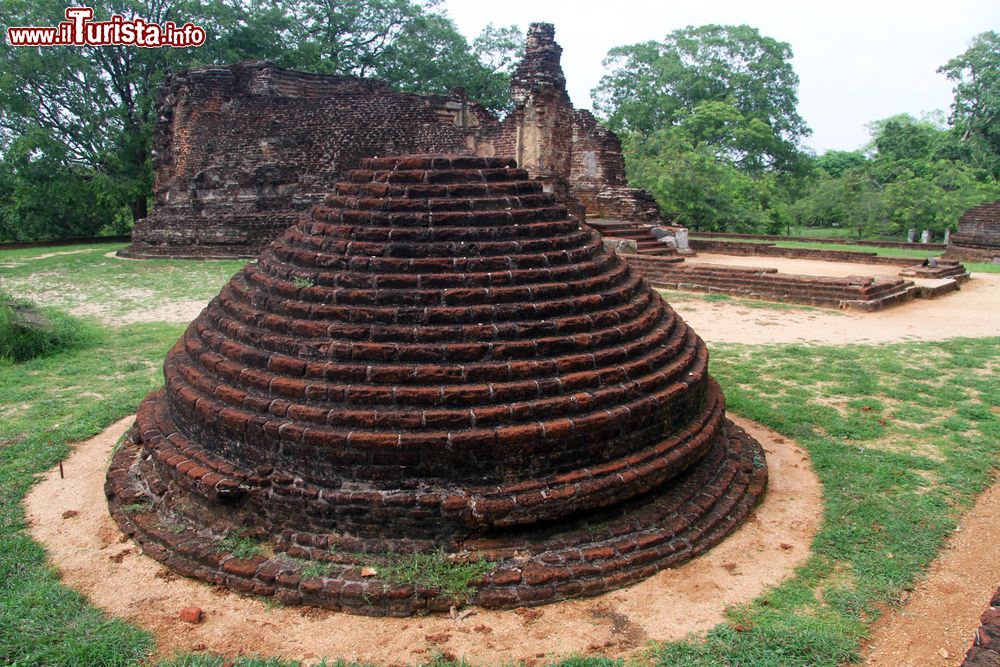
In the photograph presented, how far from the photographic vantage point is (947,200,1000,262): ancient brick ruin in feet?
71.4

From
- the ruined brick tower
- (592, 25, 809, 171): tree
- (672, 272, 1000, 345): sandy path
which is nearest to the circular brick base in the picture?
(672, 272, 1000, 345): sandy path

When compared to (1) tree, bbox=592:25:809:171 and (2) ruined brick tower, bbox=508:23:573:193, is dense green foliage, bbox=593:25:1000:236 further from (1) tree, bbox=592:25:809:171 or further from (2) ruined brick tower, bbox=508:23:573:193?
(2) ruined brick tower, bbox=508:23:573:193

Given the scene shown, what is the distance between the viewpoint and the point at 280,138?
18484 mm

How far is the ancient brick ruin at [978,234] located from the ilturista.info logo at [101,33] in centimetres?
2529

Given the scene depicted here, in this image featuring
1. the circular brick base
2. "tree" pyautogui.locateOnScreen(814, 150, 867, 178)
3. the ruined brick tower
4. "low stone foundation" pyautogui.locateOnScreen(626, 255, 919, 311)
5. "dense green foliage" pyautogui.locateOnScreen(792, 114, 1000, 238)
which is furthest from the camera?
"tree" pyautogui.locateOnScreen(814, 150, 867, 178)

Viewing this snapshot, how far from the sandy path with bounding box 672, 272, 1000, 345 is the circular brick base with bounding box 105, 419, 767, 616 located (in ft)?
19.1

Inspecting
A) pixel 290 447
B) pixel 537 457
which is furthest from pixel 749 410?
pixel 290 447

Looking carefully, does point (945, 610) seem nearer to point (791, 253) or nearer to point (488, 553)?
point (488, 553)

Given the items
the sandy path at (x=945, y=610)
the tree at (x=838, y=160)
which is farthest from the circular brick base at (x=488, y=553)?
the tree at (x=838, y=160)

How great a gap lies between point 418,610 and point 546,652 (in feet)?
2.40

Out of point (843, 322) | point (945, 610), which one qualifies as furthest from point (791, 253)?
point (945, 610)

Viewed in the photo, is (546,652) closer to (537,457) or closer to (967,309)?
(537,457)

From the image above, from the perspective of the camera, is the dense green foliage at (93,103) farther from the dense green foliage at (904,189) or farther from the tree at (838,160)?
the tree at (838,160)

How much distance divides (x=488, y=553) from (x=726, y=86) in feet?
134
